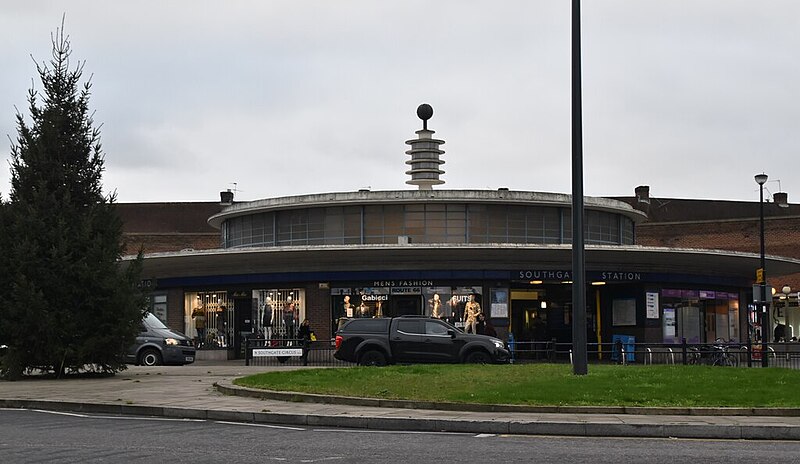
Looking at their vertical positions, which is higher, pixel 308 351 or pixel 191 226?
pixel 191 226

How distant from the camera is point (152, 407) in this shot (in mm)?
19094

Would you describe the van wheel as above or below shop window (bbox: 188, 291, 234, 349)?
below

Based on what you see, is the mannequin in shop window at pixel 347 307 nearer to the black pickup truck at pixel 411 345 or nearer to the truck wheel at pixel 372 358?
the black pickup truck at pixel 411 345

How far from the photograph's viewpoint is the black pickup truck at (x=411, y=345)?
3039 centimetres

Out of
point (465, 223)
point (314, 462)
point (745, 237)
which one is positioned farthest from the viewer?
point (745, 237)

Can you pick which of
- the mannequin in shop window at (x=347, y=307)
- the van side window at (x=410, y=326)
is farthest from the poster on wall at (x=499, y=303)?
the van side window at (x=410, y=326)

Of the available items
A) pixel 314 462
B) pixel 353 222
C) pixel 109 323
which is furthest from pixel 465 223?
pixel 314 462

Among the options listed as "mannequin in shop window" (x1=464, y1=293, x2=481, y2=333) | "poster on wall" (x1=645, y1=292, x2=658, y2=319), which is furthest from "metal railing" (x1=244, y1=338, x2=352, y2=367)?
"poster on wall" (x1=645, y1=292, x2=658, y2=319)

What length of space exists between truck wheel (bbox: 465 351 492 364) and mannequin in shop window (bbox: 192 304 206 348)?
16.6 meters

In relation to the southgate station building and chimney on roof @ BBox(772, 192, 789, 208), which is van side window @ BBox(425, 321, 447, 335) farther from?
chimney on roof @ BBox(772, 192, 789, 208)

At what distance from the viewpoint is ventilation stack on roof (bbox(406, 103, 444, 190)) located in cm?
4669

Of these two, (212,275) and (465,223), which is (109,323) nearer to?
(212,275)

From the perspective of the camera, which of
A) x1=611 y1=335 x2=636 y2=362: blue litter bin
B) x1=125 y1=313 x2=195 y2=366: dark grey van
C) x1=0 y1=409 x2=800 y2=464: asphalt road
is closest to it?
x1=0 y1=409 x2=800 y2=464: asphalt road

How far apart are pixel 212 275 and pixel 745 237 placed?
146 feet
